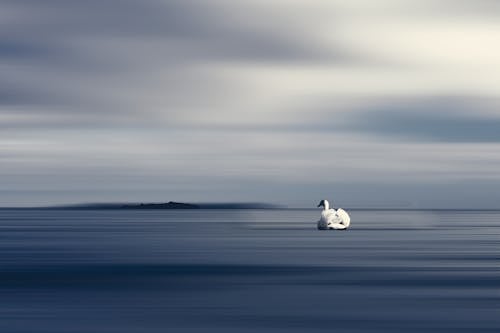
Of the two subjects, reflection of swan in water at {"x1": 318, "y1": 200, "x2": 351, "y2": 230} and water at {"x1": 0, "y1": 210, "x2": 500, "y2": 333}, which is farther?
reflection of swan in water at {"x1": 318, "y1": 200, "x2": 351, "y2": 230}

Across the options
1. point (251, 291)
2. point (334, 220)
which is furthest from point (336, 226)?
point (251, 291)

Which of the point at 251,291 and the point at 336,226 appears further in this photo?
the point at 336,226

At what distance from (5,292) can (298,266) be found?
26650 millimetres

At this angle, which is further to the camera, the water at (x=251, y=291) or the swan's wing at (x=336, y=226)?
the swan's wing at (x=336, y=226)

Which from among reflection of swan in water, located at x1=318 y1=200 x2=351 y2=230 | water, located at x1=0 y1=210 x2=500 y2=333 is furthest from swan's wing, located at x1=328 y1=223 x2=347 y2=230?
water, located at x1=0 y1=210 x2=500 y2=333

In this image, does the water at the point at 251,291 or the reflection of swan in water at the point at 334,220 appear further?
the reflection of swan in water at the point at 334,220

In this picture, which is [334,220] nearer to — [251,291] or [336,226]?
[336,226]

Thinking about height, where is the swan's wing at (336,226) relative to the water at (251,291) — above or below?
above

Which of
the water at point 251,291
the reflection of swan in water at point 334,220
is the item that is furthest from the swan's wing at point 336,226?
the water at point 251,291

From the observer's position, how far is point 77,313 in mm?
46938

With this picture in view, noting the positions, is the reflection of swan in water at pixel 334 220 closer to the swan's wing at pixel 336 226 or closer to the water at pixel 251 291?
the swan's wing at pixel 336 226

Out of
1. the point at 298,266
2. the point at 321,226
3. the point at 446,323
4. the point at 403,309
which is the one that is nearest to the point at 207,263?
the point at 298,266

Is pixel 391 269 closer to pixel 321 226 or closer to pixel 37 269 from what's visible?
pixel 37 269

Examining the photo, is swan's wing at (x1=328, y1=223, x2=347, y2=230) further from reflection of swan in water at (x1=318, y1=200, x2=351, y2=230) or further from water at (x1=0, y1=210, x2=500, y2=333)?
water at (x1=0, y1=210, x2=500, y2=333)
